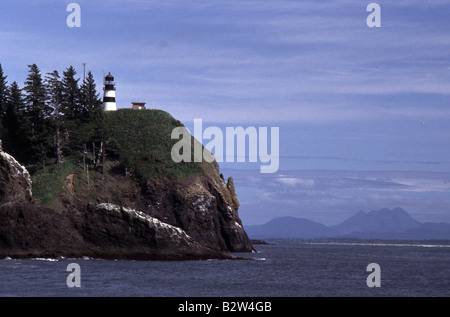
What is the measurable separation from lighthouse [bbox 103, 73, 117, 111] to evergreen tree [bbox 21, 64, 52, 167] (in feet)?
61.1

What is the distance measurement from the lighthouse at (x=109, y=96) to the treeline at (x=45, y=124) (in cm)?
788

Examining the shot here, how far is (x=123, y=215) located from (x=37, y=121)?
24293mm

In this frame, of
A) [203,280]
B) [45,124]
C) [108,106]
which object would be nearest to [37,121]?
[45,124]

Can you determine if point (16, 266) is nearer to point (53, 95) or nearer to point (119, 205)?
point (119, 205)

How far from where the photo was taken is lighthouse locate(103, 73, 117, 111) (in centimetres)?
11544

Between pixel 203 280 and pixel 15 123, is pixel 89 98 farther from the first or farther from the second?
pixel 203 280

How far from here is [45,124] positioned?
319 feet

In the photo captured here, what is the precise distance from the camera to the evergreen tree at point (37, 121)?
95.9 m

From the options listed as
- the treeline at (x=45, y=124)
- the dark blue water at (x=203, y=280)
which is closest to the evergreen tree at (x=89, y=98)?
the treeline at (x=45, y=124)

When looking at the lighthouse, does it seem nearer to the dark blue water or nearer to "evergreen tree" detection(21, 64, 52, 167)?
"evergreen tree" detection(21, 64, 52, 167)

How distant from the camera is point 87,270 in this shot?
63.7 m

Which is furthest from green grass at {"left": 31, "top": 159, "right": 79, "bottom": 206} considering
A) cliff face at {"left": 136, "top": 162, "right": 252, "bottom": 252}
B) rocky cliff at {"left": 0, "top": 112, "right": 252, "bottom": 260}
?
cliff face at {"left": 136, "top": 162, "right": 252, "bottom": 252}

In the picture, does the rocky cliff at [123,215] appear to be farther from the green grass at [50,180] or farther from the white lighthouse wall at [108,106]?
the white lighthouse wall at [108,106]
